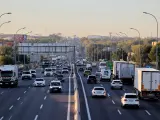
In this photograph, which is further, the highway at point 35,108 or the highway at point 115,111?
the highway at point 115,111

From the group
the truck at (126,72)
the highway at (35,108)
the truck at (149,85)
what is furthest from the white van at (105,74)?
the truck at (149,85)

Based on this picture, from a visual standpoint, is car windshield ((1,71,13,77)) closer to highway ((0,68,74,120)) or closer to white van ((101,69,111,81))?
highway ((0,68,74,120))

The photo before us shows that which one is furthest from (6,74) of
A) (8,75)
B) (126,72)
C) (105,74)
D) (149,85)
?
(149,85)

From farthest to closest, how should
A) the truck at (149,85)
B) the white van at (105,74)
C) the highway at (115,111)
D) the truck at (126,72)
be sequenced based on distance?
1. the white van at (105,74)
2. the truck at (126,72)
3. the truck at (149,85)
4. the highway at (115,111)

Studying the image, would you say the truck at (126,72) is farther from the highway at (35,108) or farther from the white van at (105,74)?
the highway at (35,108)

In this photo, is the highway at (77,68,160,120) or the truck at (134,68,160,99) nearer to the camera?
the highway at (77,68,160,120)

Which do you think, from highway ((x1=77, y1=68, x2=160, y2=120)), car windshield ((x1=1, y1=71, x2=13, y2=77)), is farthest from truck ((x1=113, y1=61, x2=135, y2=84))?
highway ((x1=77, y1=68, x2=160, y2=120))

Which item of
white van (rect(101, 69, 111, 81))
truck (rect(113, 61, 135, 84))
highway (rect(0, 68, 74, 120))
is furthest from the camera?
white van (rect(101, 69, 111, 81))

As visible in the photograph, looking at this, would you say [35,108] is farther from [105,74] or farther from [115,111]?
[105,74]

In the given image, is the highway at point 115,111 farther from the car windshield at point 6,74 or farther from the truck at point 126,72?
the truck at point 126,72

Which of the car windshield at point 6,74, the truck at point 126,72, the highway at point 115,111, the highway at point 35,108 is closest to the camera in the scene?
the highway at point 35,108

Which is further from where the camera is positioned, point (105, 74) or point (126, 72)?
point (105, 74)

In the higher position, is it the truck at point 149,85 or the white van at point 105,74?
the truck at point 149,85

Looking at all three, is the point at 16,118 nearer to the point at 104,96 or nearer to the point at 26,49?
the point at 104,96
